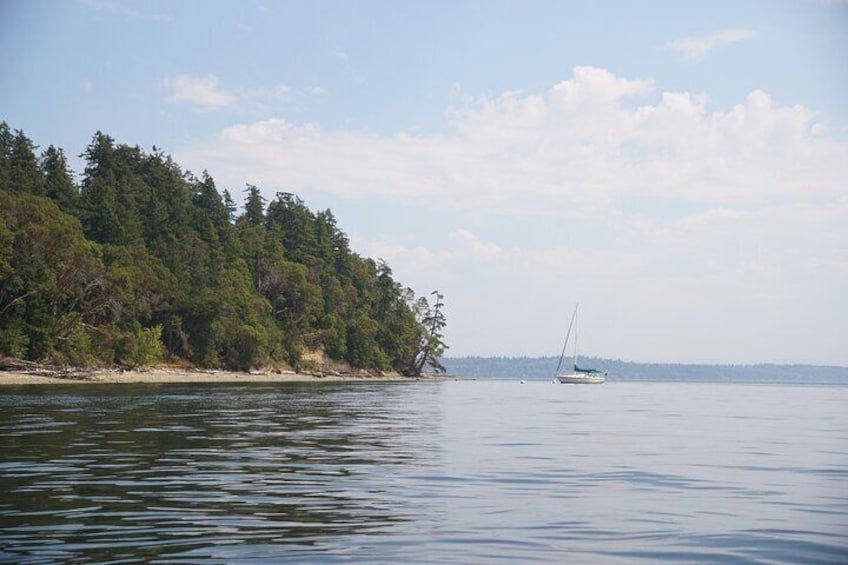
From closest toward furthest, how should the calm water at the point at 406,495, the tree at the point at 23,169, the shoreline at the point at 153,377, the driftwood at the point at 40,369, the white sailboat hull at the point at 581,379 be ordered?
1. the calm water at the point at 406,495
2. the shoreline at the point at 153,377
3. the driftwood at the point at 40,369
4. the tree at the point at 23,169
5. the white sailboat hull at the point at 581,379

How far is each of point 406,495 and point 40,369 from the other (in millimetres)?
76970

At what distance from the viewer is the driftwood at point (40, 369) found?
272 ft

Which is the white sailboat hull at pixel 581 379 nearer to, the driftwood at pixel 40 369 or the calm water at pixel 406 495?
the driftwood at pixel 40 369

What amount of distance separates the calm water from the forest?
5976 centimetres

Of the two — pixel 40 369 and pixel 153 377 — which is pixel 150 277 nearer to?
pixel 153 377

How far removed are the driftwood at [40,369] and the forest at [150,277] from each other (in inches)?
99.4

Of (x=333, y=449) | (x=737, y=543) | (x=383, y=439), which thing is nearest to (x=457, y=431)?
(x=383, y=439)

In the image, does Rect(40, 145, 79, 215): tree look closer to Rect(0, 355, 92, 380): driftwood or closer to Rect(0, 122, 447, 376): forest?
Rect(0, 122, 447, 376): forest

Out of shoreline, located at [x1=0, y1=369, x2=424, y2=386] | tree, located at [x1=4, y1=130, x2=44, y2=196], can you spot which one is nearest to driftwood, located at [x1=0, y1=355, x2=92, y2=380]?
shoreline, located at [x1=0, y1=369, x2=424, y2=386]

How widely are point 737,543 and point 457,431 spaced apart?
79.2 feet

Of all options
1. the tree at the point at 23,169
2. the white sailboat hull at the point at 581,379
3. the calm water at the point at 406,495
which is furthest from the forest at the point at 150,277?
the calm water at the point at 406,495

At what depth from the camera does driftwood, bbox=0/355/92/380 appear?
8281 cm

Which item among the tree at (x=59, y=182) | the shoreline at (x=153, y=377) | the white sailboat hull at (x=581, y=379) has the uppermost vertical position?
the tree at (x=59, y=182)

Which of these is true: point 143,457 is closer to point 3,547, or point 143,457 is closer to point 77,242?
point 3,547
